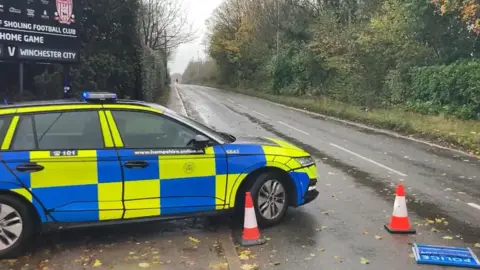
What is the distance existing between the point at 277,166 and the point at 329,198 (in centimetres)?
194

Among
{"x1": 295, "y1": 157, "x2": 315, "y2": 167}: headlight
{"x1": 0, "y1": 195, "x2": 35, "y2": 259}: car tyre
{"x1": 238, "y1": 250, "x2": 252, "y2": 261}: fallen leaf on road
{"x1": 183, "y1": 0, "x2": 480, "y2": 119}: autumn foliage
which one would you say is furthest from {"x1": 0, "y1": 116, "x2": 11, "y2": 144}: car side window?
{"x1": 183, "y1": 0, "x2": 480, "y2": 119}: autumn foliage

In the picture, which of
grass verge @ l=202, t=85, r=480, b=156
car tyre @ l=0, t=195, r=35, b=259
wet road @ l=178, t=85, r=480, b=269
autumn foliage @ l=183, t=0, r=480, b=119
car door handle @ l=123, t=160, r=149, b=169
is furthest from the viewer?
autumn foliage @ l=183, t=0, r=480, b=119

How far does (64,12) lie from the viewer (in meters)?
11.0

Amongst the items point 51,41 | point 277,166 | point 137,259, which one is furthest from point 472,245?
point 51,41

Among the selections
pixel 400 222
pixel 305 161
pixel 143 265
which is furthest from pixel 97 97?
pixel 400 222

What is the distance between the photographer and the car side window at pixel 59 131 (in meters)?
5.17

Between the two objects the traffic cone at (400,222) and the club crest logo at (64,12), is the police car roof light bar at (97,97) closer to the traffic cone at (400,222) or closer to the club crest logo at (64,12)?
the traffic cone at (400,222)

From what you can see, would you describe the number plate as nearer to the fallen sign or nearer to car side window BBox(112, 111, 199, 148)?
car side window BBox(112, 111, 199, 148)

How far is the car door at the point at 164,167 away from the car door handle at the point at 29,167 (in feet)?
2.79

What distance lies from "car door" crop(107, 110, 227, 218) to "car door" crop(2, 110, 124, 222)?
0.16 m

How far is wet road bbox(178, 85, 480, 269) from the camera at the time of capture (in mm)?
5152

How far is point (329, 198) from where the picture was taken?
24.6 ft

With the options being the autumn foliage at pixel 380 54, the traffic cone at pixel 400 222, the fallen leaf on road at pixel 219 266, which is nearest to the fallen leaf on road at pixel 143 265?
the fallen leaf on road at pixel 219 266

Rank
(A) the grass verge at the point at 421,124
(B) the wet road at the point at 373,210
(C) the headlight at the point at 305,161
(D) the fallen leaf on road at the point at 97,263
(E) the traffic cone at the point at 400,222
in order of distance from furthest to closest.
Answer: (A) the grass verge at the point at 421,124 < (C) the headlight at the point at 305,161 < (E) the traffic cone at the point at 400,222 < (B) the wet road at the point at 373,210 < (D) the fallen leaf on road at the point at 97,263
